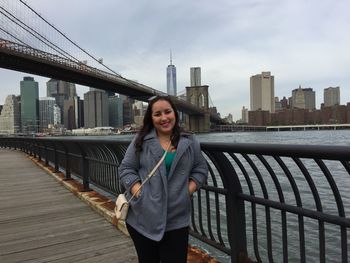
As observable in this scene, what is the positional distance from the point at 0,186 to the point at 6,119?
97371 millimetres

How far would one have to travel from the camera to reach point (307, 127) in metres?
145

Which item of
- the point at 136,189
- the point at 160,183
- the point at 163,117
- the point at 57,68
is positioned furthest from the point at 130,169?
the point at 57,68

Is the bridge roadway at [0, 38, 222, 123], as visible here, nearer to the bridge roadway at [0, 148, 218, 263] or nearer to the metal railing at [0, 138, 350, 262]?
the bridge roadway at [0, 148, 218, 263]

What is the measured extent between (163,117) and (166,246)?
776mm

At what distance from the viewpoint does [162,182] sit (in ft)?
8.30

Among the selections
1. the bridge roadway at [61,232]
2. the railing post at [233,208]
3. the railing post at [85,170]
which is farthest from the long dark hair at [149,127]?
the railing post at [85,170]

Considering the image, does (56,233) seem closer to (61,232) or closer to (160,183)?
(61,232)

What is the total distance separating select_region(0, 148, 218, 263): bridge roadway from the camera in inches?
167

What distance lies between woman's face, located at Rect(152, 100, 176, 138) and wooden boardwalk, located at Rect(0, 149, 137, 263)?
1.83 meters

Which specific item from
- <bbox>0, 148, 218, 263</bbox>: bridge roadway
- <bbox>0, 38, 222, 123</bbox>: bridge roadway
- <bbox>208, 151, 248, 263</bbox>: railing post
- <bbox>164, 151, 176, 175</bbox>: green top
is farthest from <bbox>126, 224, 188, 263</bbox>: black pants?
<bbox>0, 38, 222, 123</bbox>: bridge roadway

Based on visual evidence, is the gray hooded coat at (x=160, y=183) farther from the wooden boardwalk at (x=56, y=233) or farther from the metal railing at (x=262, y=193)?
the wooden boardwalk at (x=56, y=233)

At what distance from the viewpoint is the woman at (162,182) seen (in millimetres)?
2537

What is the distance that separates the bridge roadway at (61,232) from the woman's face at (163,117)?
1.70 meters

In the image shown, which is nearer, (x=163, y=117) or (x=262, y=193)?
(x=163, y=117)
